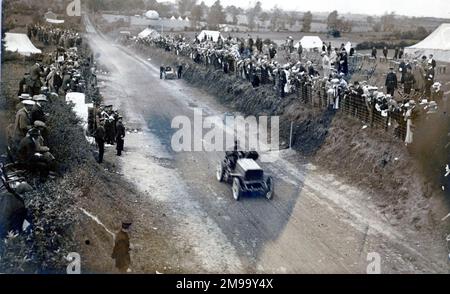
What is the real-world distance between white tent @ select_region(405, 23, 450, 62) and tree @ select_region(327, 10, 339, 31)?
2081 millimetres

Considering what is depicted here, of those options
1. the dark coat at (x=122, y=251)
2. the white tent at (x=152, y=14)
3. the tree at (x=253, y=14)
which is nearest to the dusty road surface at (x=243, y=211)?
the dark coat at (x=122, y=251)

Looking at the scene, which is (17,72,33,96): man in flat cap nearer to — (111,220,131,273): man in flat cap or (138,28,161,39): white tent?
(111,220,131,273): man in flat cap

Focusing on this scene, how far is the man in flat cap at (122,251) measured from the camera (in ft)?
21.1

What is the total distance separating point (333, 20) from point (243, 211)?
4805mm

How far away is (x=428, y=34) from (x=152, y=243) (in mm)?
8239

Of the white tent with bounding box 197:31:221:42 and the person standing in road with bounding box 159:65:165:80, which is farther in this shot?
the person standing in road with bounding box 159:65:165:80

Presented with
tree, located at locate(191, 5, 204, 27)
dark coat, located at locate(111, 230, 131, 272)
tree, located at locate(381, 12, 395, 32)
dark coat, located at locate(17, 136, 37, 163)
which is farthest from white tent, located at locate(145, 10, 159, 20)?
dark coat, located at locate(111, 230, 131, 272)

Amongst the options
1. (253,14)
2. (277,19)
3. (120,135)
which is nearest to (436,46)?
(277,19)

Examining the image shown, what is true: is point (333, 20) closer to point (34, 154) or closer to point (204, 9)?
point (204, 9)

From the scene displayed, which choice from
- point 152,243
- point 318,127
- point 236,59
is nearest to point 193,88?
point 318,127

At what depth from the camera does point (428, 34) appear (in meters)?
11.5

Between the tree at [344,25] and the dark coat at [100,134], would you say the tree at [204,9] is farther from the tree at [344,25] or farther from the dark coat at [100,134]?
the dark coat at [100,134]

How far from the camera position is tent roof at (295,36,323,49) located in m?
14.6

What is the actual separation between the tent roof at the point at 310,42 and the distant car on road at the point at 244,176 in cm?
515
